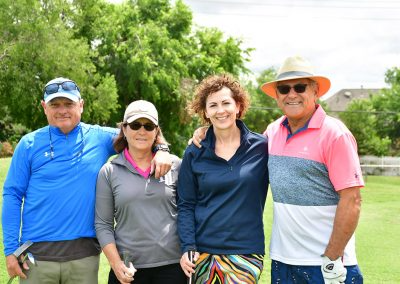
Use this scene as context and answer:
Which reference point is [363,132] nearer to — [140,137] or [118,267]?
[140,137]

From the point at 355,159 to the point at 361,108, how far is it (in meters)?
51.0

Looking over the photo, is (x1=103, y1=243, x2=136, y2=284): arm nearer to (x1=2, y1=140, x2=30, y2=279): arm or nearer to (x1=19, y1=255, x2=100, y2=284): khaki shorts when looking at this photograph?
(x1=19, y1=255, x2=100, y2=284): khaki shorts

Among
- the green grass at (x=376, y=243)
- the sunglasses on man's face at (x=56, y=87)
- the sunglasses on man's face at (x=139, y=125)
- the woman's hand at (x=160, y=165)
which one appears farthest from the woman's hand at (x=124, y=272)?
the green grass at (x=376, y=243)

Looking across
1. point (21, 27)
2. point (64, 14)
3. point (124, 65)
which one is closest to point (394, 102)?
point (124, 65)

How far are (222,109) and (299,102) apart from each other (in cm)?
54

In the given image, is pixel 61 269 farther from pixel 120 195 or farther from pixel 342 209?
pixel 342 209

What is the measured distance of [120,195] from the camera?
3.83m

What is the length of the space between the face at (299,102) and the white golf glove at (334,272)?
0.98m

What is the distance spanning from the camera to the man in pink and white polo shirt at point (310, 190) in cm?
347

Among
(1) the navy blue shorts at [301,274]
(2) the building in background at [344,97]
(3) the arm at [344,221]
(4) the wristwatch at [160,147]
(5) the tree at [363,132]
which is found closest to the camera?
(3) the arm at [344,221]

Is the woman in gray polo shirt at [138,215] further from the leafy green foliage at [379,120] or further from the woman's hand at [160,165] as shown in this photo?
the leafy green foliage at [379,120]

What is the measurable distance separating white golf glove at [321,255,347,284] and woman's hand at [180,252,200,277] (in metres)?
0.86

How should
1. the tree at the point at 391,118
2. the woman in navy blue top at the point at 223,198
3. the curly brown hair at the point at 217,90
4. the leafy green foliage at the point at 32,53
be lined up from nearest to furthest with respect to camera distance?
the woman in navy blue top at the point at 223,198, the curly brown hair at the point at 217,90, the leafy green foliage at the point at 32,53, the tree at the point at 391,118

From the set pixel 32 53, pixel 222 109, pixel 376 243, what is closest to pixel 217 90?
pixel 222 109
